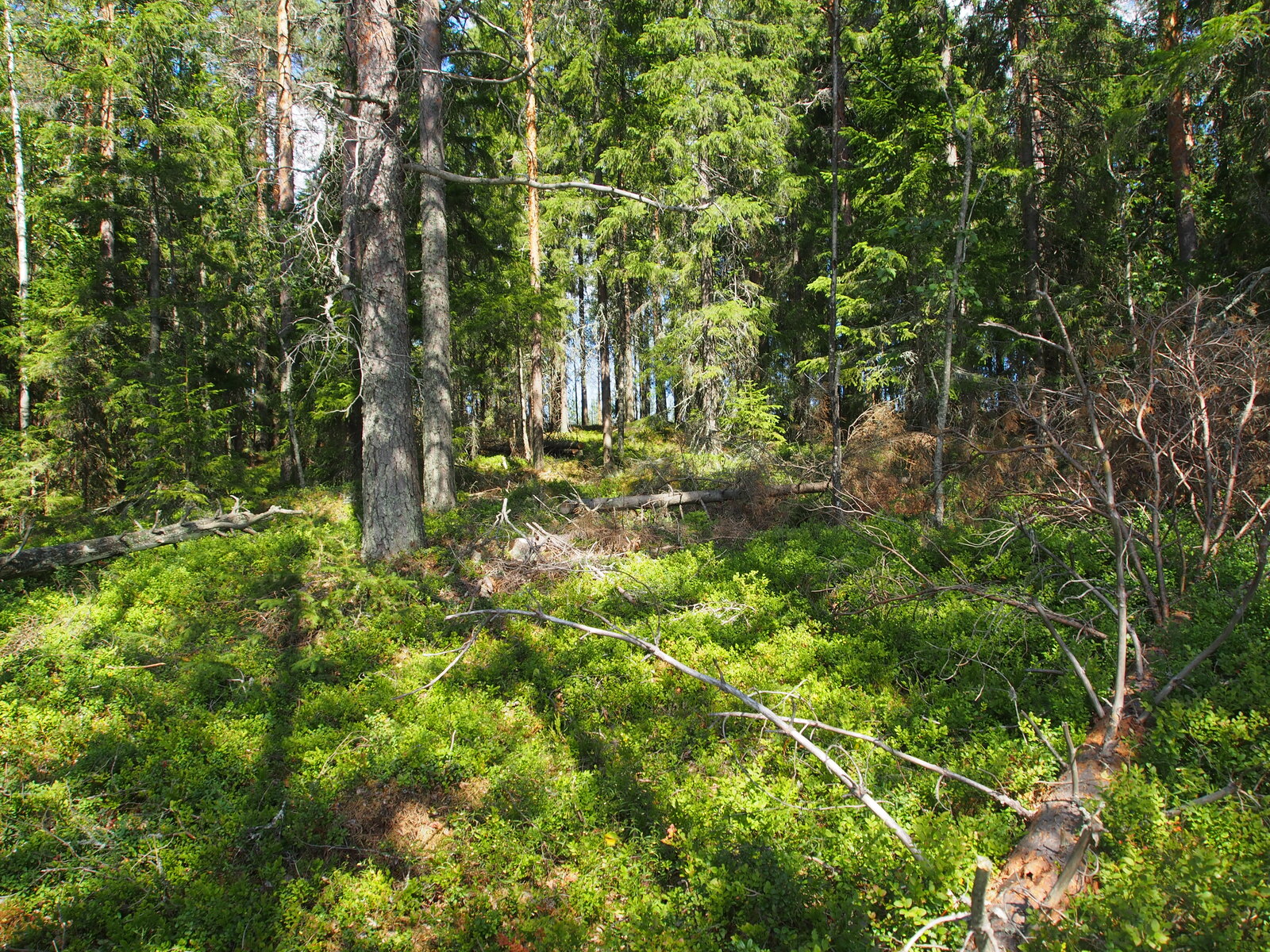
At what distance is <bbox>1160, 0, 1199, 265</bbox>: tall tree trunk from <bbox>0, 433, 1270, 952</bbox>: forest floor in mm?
9822

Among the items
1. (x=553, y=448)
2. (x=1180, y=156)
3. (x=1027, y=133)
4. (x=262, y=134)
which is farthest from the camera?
(x=553, y=448)

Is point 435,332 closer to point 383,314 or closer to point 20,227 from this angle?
point 383,314

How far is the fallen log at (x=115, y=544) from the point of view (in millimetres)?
6445

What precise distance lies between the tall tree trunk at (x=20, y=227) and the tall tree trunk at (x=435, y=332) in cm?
746

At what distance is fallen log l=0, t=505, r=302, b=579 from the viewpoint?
6.45 m

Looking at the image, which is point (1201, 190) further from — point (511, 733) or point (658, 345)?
point (511, 733)

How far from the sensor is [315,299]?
37.3 feet

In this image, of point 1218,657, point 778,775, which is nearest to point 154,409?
point 778,775

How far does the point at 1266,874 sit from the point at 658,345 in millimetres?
13208

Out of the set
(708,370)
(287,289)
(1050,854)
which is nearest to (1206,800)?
(1050,854)

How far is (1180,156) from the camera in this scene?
11.6 metres

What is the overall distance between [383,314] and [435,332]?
2374mm

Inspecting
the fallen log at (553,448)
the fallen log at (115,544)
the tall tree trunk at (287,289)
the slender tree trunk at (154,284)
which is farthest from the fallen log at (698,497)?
the fallen log at (553,448)

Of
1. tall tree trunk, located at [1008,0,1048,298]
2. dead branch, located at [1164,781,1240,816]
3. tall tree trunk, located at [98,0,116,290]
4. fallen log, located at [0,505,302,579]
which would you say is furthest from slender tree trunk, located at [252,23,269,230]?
tall tree trunk, located at [1008,0,1048,298]
